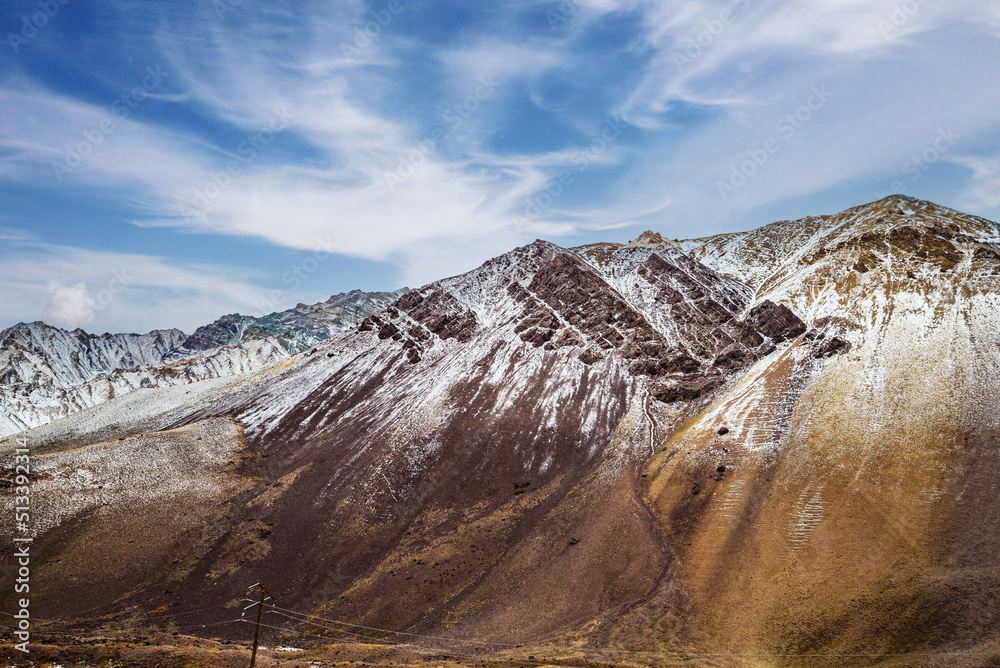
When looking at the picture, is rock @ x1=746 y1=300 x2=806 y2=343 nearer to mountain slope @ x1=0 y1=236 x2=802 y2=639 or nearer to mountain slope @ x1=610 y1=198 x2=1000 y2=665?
mountain slope @ x1=0 y1=236 x2=802 y2=639

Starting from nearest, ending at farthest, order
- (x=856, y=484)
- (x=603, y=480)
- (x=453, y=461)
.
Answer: (x=856, y=484) → (x=603, y=480) → (x=453, y=461)

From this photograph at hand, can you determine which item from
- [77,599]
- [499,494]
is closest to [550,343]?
[499,494]

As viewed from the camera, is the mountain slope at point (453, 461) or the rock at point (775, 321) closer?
the mountain slope at point (453, 461)

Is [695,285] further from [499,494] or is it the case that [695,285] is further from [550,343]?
[499,494]

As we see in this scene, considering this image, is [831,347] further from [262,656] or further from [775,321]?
[262,656]

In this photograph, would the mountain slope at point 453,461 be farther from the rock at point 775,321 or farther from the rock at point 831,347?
the rock at point 831,347

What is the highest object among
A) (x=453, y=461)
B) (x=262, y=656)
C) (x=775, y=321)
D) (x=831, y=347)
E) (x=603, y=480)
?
(x=775, y=321)

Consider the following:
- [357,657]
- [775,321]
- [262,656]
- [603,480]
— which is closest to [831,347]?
[775,321]

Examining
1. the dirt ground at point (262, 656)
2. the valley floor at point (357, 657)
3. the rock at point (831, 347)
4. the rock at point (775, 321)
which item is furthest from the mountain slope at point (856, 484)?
the dirt ground at point (262, 656)
